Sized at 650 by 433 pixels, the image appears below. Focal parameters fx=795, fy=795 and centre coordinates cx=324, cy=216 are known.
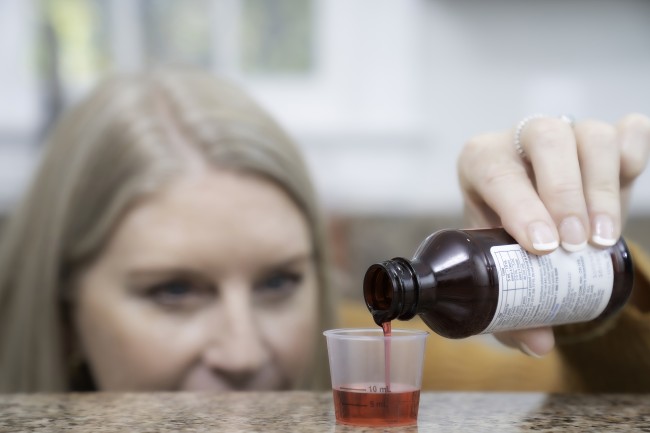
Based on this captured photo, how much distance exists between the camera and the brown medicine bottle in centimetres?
77

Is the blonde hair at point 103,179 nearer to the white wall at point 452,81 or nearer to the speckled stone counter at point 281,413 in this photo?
the speckled stone counter at point 281,413

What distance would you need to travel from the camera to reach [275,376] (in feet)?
4.84

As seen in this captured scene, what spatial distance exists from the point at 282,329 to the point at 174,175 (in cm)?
35

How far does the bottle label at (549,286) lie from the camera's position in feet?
2.54

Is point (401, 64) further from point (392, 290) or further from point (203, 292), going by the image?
point (392, 290)

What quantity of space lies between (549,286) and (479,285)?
76 mm

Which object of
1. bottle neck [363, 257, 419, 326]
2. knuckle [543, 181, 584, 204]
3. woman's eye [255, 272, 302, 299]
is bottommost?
bottle neck [363, 257, 419, 326]

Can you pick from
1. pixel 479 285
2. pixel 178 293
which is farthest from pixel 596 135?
pixel 178 293

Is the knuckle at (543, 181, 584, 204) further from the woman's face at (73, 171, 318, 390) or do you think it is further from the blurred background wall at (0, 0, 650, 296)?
the blurred background wall at (0, 0, 650, 296)

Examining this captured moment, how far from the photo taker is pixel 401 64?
3086 millimetres

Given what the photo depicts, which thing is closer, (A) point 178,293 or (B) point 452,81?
(A) point 178,293

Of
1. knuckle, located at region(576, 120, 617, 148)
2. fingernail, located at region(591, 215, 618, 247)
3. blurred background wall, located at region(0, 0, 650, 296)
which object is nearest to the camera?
fingernail, located at region(591, 215, 618, 247)

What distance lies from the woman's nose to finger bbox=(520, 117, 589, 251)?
2.00 feet

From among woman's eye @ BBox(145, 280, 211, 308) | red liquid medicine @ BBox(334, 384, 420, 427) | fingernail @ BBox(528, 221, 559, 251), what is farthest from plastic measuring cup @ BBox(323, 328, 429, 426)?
woman's eye @ BBox(145, 280, 211, 308)
